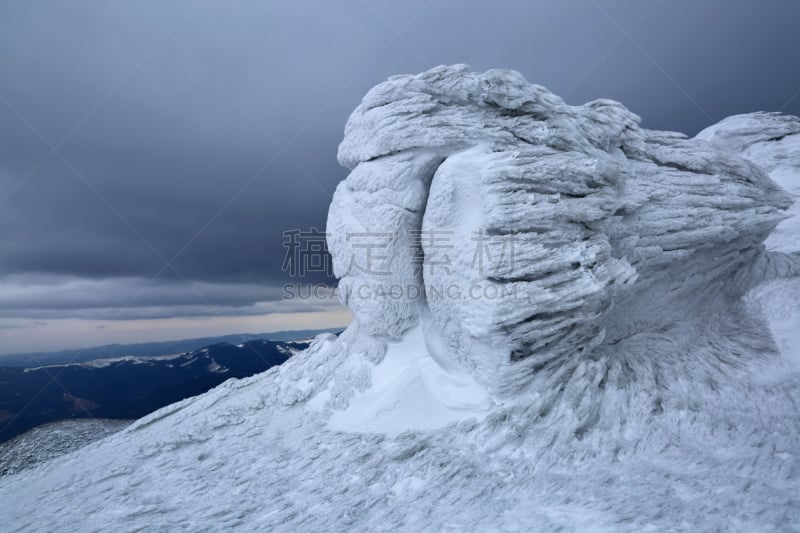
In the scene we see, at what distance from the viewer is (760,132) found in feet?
81.2

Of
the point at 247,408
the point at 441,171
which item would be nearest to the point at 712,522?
the point at 441,171

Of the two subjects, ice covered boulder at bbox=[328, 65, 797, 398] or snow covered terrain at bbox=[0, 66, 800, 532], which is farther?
ice covered boulder at bbox=[328, 65, 797, 398]

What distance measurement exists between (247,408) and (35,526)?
15.4 feet

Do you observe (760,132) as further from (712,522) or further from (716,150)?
(712,522)

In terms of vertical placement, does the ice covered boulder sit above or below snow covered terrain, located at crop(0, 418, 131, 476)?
above

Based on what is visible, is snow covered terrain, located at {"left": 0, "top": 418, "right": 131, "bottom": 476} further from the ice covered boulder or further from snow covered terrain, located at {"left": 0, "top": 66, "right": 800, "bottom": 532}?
the ice covered boulder

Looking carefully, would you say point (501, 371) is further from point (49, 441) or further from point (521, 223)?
point (49, 441)

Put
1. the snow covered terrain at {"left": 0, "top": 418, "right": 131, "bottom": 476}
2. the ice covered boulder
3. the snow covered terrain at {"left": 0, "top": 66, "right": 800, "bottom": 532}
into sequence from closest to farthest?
the snow covered terrain at {"left": 0, "top": 66, "right": 800, "bottom": 532} < the ice covered boulder < the snow covered terrain at {"left": 0, "top": 418, "right": 131, "bottom": 476}

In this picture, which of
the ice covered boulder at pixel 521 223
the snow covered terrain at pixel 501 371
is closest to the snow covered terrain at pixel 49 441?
the snow covered terrain at pixel 501 371

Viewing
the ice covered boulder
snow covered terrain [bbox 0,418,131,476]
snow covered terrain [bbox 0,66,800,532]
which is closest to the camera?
snow covered terrain [bbox 0,66,800,532]

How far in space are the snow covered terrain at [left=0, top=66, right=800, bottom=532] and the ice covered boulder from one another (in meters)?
0.06

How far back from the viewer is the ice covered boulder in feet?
32.8

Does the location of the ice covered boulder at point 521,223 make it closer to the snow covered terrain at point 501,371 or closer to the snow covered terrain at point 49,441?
the snow covered terrain at point 501,371

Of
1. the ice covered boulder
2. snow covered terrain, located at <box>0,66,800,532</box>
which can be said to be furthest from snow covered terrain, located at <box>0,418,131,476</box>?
the ice covered boulder
